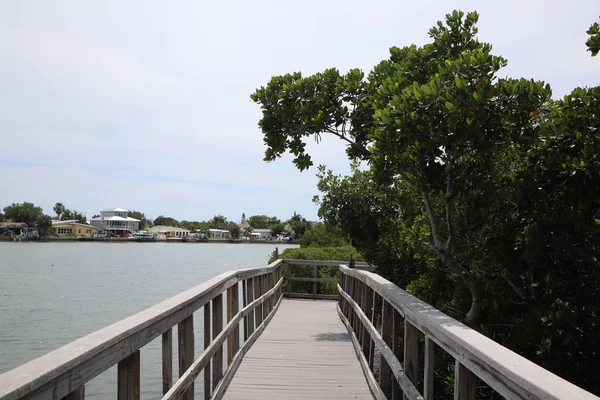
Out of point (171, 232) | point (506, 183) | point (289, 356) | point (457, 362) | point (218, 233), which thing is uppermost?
point (506, 183)

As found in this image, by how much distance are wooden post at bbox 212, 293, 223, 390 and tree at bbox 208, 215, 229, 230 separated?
537ft

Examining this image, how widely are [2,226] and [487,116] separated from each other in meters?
132

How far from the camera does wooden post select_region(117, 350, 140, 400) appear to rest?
2.48m

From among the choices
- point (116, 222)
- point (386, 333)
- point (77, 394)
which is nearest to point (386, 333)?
point (386, 333)

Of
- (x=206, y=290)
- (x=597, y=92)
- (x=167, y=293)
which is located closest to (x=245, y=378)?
(x=206, y=290)

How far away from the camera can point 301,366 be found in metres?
6.39

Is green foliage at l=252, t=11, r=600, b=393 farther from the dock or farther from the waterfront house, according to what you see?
the waterfront house

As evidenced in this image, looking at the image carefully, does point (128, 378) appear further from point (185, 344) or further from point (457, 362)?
point (457, 362)

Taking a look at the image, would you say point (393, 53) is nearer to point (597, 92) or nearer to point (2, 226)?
point (597, 92)

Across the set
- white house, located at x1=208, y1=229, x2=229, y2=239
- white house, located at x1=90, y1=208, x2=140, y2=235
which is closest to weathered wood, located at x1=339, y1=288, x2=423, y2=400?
white house, located at x1=90, y1=208, x2=140, y2=235

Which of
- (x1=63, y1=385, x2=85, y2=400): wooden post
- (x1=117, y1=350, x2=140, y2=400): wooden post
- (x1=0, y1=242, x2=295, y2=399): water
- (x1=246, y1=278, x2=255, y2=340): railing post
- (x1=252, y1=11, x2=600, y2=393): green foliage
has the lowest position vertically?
(x1=0, y1=242, x2=295, y2=399): water

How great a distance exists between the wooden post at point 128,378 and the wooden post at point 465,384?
1.43 m

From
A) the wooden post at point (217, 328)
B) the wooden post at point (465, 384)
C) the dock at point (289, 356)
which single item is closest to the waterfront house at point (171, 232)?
the dock at point (289, 356)

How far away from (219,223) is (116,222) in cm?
3682
